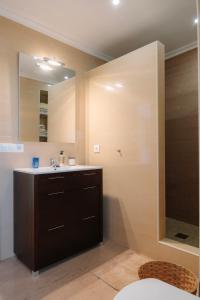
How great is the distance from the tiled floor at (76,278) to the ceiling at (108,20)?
2.59 m

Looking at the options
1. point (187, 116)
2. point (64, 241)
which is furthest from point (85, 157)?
point (187, 116)

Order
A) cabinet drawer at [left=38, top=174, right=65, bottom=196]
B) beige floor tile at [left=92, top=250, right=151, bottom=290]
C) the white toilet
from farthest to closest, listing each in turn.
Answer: cabinet drawer at [left=38, top=174, right=65, bottom=196], beige floor tile at [left=92, top=250, right=151, bottom=290], the white toilet

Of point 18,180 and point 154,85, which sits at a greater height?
point 154,85

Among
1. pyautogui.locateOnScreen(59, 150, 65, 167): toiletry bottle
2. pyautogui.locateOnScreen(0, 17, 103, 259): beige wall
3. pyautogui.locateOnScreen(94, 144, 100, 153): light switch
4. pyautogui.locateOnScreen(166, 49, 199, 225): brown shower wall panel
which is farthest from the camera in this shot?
pyautogui.locateOnScreen(166, 49, 199, 225): brown shower wall panel

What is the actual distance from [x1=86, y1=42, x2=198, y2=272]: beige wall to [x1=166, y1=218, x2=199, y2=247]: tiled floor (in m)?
0.50

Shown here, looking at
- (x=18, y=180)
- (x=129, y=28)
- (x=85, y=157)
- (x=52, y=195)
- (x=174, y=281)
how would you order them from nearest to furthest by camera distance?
(x=174, y=281) → (x=52, y=195) → (x=18, y=180) → (x=129, y=28) → (x=85, y=157)

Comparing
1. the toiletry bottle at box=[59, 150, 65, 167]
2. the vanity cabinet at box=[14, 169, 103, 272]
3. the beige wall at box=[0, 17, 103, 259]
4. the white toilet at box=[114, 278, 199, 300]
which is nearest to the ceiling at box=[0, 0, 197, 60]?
the beige wall at box=[0, 17, 103, 259]

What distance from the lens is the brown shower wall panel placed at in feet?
9.60

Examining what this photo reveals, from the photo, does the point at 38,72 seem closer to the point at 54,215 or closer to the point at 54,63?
the point at 54,63

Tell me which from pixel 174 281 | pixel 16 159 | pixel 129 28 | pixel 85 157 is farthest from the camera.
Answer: pixel 85 157

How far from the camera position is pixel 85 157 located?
9.81 ft

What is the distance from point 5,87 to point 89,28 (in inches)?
47.5

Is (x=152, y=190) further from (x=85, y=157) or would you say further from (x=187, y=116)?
(x=187, y=116)

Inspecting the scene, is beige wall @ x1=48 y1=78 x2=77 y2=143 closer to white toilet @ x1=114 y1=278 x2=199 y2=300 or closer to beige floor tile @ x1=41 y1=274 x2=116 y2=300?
beige floor tile @ x1=41 y1=274 x2=116 y2=300
